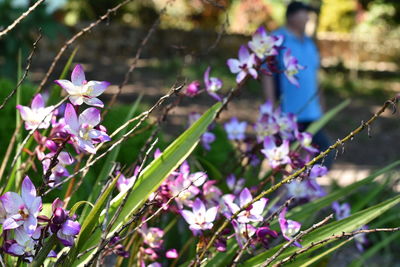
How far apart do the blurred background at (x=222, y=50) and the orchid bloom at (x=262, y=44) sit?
4936 mm

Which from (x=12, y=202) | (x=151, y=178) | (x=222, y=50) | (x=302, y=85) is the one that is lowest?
(x=222, y=50)

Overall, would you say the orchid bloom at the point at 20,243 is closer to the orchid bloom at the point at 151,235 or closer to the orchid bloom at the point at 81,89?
the orchid bloom at the point at 81,89

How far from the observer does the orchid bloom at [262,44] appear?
56.5 inches

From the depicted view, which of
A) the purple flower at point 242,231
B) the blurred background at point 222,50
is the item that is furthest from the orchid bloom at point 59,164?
the blurred background at point 222,50

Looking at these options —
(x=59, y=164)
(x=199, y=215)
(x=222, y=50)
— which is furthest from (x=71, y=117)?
(x=222, y=50)

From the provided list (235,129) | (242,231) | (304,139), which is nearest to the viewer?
(242,231)

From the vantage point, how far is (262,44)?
144 cm

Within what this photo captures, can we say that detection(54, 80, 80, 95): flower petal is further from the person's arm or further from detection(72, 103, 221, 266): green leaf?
the person's arm

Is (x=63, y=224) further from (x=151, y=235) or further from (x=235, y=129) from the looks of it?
(x=235, y=129)

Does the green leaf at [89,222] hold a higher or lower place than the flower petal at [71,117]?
lower

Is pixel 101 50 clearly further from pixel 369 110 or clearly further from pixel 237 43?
pixel 369 110

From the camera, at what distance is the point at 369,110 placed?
33.3 ft

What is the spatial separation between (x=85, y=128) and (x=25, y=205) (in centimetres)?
15

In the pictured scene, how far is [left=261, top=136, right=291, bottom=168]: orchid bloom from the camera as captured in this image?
4.59 feet
